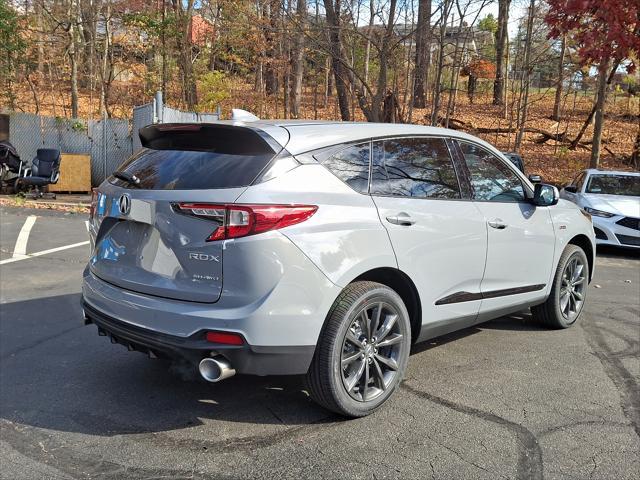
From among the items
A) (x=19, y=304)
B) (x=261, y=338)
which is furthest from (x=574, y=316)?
(x=19, y=304)

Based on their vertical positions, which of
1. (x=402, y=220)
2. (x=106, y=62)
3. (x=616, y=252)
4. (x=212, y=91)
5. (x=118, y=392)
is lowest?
(x=616, y=252)

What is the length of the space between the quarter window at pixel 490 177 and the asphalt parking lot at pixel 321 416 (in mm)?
1277

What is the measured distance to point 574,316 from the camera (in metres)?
5.57

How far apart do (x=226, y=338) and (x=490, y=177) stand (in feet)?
8.47

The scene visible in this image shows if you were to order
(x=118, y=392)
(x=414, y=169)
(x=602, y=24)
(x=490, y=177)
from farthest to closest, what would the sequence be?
(x=602, y=24)
(x=490, y=177)
(x=414, y=169)
(x=118, y=392)

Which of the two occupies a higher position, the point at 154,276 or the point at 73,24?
the point at 73,24

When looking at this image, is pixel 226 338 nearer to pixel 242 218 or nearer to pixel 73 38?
pixel 242 218

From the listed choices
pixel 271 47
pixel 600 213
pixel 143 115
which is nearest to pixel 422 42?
pixel 143 115

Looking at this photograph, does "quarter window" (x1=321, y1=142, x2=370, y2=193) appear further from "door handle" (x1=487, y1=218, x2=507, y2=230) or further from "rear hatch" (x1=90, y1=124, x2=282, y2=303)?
"door handle" (x1=487, y1=218, x2=507, y2=230)

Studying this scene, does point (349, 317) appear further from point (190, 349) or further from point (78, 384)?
point (78, 384)

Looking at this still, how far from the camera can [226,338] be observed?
302cm

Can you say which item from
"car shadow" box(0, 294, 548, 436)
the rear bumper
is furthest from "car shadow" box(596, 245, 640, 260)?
the rear bumper

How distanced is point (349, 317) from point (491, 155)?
2.13 m

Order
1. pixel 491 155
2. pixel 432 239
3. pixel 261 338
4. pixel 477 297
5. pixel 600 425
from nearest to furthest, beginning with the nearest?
pixel 261 338 → pixel 600 425 → pixel 432 239 → pixel 477 297 → pixel 491 155
